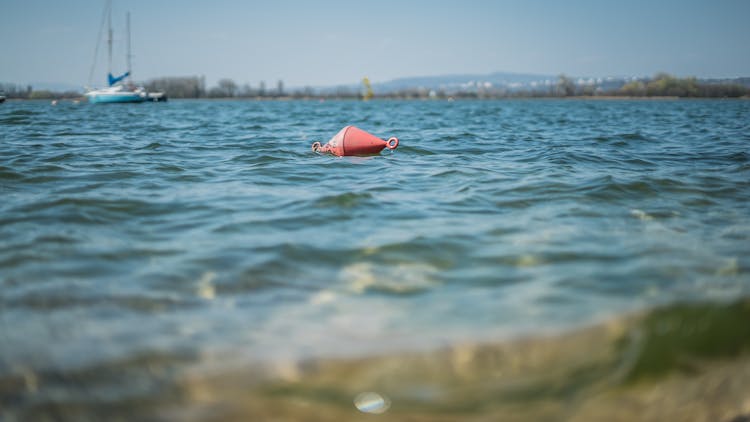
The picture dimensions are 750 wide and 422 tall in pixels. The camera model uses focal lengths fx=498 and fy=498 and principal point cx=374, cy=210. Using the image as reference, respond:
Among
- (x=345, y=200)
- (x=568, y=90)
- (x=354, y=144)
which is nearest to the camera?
(x=345, y=200)

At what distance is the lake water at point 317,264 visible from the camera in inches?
86.8

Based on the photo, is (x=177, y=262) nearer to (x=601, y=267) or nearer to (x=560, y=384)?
(x=560, y=384)

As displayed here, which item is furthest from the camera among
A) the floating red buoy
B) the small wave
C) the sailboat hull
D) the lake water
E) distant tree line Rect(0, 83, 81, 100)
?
distant tree line Rect(0, 83, 81, 100)

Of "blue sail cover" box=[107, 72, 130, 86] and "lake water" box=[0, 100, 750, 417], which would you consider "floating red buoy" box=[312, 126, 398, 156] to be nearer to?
"lake water" box=[0, 100, 750, 417]

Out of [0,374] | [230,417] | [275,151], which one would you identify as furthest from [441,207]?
[275,151]

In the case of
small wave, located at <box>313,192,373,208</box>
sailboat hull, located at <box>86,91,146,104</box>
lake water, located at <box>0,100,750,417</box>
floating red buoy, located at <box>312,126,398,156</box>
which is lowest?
lake water, located at <box>0,100,750,417</box>

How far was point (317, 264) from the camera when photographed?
323 cm

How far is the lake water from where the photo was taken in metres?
2.21

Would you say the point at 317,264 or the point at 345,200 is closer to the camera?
the point at 317,264

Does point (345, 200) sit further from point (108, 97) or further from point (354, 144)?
point (108, 97)

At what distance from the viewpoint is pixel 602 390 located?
1.96 m

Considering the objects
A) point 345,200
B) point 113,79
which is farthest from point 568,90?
point 345,200

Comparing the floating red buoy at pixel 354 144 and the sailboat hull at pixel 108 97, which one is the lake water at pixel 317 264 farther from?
the sailboat hull at pixel 108 97

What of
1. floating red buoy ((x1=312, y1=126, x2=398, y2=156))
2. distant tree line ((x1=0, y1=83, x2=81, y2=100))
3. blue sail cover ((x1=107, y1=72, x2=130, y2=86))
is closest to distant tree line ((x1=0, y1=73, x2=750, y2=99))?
distant tree line ((x1=0, y1=83, x2=81, y2=100))
